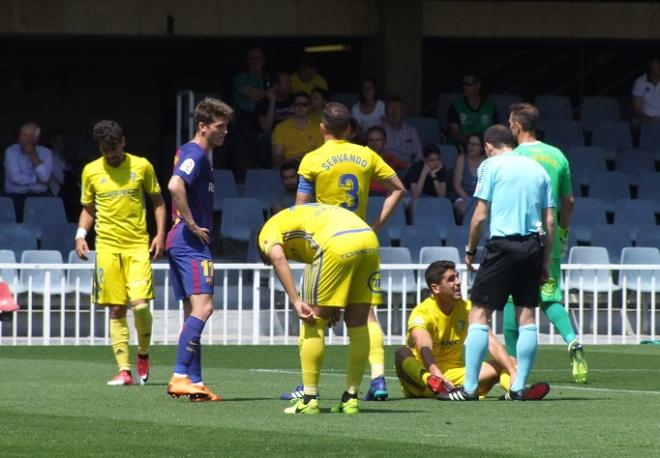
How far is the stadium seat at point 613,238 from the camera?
1967 cm

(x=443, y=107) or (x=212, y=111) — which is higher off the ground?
(x=443, y=107)

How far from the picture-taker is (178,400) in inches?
399

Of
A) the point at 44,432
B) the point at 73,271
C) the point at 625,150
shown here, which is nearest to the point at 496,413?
the point at 44,432

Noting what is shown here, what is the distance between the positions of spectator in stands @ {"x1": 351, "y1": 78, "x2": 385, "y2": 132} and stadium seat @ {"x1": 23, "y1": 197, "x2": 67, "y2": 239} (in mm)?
4075

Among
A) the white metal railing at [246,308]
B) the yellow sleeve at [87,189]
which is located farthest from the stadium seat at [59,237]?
the yellow sleeve at [87,189]

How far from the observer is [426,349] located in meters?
10.6

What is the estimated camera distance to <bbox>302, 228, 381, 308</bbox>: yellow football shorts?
348 inches

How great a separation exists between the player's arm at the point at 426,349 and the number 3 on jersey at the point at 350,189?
96cm

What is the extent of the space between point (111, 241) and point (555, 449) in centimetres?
498

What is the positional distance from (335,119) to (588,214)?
10839 millimetres

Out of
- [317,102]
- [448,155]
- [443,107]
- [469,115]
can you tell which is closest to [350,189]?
[317,102]

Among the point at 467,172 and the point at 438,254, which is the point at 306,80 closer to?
the point at 467,172

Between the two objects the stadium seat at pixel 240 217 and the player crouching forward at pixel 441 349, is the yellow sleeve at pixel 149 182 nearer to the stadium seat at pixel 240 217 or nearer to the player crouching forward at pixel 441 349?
the player crouching forward at pixel 441 349

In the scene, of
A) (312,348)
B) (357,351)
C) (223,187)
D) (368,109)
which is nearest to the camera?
(312,348)
